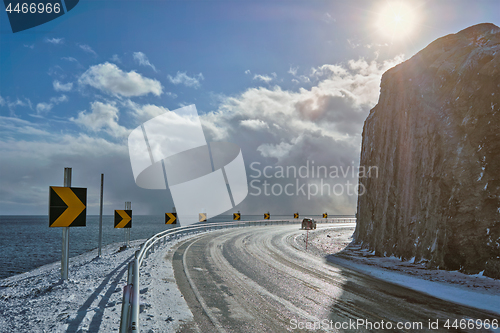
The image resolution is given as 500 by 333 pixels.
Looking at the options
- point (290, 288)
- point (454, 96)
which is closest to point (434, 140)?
point (454, 96)

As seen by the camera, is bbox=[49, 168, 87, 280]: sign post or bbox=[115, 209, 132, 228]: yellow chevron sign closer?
bbox=[49, 168, 87, 280]: sign post

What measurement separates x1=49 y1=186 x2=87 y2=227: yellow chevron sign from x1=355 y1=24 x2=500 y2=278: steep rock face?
15629mm

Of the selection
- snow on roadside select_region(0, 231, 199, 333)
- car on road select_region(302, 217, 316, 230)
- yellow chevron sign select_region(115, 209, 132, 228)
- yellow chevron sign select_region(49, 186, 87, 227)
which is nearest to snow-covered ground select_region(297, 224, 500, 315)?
snow on roadside select_region(0, 231, 199, 333)

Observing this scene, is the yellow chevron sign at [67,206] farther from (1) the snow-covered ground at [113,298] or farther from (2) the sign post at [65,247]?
(1) the snow-covered ground at [113,298]

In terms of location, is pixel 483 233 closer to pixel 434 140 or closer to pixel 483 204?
pixel 483 204

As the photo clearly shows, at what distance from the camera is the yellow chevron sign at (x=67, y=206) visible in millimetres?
8062

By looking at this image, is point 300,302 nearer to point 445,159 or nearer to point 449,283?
point 449,283

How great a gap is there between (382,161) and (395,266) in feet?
32.9

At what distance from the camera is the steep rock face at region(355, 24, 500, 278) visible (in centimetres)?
1338

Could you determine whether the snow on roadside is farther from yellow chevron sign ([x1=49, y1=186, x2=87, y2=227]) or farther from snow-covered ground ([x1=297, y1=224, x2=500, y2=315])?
snow-covered ground ([x1=297, y1=224, x2=500, y2=315])

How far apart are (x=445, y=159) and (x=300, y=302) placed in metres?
12.5

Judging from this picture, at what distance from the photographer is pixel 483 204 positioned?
13328 mm

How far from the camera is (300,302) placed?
25.4 ft

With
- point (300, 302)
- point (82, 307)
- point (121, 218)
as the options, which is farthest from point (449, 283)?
point (121, 218)
